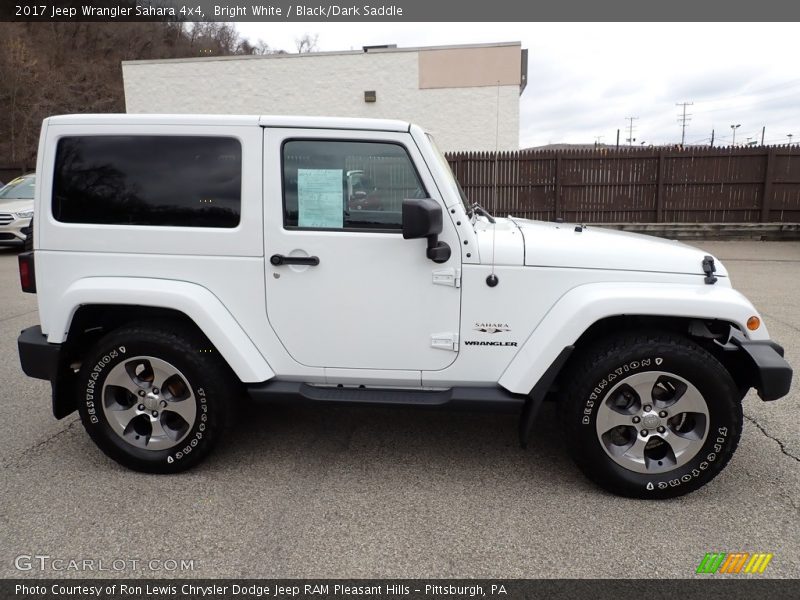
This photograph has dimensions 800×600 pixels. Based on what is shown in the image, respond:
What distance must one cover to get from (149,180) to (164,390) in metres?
1.18

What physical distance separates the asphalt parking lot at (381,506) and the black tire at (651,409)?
0.47ft

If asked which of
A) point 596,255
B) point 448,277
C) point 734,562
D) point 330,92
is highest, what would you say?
point 330,92

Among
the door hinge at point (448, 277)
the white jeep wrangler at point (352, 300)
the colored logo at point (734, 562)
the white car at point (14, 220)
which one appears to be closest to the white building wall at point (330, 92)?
the white car at point (14, 220)

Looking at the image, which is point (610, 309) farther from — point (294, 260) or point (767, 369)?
point (294, 260)

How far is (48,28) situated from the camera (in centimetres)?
4175

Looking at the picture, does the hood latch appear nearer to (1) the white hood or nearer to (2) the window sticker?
(1) the white hood

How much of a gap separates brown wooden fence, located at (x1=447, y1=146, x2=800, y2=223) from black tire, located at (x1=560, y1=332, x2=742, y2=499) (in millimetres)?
12113

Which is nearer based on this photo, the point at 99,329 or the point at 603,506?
the point at 603,506

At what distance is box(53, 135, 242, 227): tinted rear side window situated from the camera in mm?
3033

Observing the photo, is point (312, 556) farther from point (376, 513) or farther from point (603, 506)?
point (603, 506)

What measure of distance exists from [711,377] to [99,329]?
347cm

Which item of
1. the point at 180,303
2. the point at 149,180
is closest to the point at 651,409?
the point at 180,303

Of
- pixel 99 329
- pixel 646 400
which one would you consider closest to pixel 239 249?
pixel 99 329

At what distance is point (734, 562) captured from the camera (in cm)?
247
